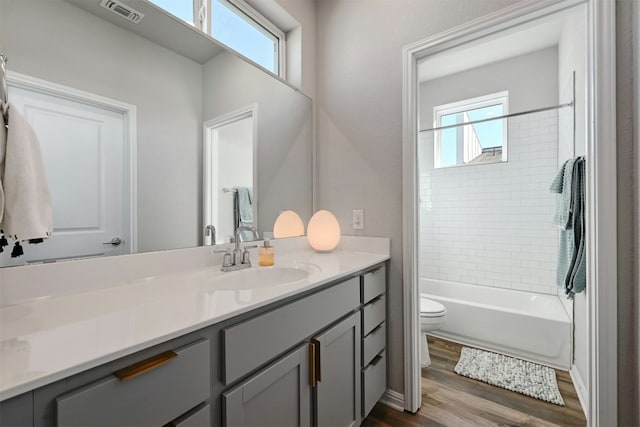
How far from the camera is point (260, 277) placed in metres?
1.33

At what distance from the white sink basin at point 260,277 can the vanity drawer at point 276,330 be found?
161mm

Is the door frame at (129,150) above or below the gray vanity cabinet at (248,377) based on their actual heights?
above

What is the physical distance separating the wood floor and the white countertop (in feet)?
3.35

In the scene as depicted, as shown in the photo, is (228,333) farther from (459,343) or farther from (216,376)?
(459,343)

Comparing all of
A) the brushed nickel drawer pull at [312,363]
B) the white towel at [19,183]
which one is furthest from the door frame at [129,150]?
the brushed nickel drawer pull at [312,363]

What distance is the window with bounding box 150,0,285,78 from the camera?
1385 mm

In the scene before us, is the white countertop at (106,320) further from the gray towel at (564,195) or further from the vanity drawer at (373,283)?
the gray towel at (564,195)

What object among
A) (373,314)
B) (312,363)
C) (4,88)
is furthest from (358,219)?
(4,88)

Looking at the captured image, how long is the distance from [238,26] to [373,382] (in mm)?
2095

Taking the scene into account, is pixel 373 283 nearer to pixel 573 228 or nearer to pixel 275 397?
pixel 275 397

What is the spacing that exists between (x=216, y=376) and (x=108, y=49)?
115 cm

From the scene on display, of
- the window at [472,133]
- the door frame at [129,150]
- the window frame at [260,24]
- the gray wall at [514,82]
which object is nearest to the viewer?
the door frame at [129,150]

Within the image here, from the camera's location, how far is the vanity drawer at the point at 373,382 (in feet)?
4.53

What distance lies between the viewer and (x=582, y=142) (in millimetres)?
1888
